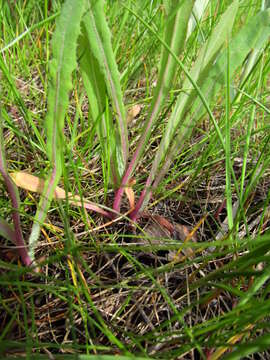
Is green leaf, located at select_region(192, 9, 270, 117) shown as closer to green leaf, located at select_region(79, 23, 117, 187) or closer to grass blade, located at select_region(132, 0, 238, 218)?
grass blade, located at select_region(132, 0, 238, 218)

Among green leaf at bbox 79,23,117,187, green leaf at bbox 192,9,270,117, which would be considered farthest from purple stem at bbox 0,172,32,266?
green leaf at bbox 192,9,270,117

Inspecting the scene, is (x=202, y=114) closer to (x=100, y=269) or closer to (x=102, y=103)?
(x=102, y=103)

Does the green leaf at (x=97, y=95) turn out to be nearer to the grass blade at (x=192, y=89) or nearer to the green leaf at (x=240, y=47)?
the grass blade at (x=192, y=89)

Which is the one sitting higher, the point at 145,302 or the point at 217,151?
the point at 217,151

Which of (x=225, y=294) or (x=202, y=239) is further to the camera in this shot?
(x=202, y=239)

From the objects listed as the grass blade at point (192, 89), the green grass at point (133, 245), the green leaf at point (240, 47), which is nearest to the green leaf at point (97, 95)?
the green grass at point (133, 245)

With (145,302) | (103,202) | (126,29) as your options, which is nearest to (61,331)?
(145,302)
